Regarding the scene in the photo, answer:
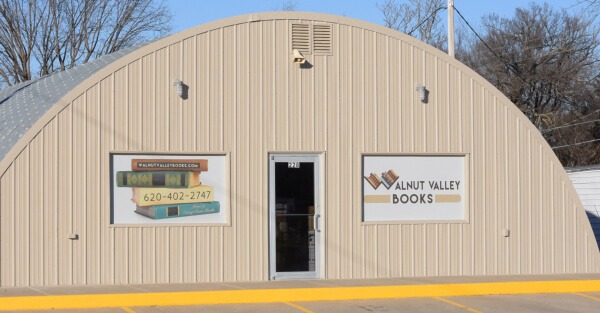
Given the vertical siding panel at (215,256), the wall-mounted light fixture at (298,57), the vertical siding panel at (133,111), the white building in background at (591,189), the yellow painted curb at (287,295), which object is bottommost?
the yellow painted curb at (287,295)

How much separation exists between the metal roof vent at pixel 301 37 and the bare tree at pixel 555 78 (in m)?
31.4

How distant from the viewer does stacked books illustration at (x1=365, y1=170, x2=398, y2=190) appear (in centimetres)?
1798

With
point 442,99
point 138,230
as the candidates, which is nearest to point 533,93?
point 442,99

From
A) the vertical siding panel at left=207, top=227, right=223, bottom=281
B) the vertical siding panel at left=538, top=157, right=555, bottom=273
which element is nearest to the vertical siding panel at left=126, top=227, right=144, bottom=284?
the vertical siding panel at left=207, top=227, right=223, bottom=281

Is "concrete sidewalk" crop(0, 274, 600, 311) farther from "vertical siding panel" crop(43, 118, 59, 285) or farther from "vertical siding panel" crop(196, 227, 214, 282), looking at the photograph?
"vertical siding panel" crop(196, 227, 214, 282)

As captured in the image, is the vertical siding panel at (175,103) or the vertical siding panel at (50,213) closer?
the vertical siding panel at (50,213)

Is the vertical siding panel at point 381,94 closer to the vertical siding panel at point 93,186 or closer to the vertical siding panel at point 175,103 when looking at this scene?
the vertical siding panel at point 175,103

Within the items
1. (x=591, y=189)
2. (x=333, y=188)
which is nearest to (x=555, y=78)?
(x=591, y=189)

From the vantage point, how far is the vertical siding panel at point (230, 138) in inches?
675

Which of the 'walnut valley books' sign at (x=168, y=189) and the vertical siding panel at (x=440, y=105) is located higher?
the vertical siding panel at (x=440, y=105)

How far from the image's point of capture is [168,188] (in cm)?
1711

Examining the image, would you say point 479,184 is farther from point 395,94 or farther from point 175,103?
point 175,103

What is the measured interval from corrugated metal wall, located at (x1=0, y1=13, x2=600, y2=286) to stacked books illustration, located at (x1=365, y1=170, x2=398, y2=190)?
26cm

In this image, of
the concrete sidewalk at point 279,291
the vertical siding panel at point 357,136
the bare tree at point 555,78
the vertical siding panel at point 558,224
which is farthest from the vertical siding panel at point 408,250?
the bare tree at point 555,78
